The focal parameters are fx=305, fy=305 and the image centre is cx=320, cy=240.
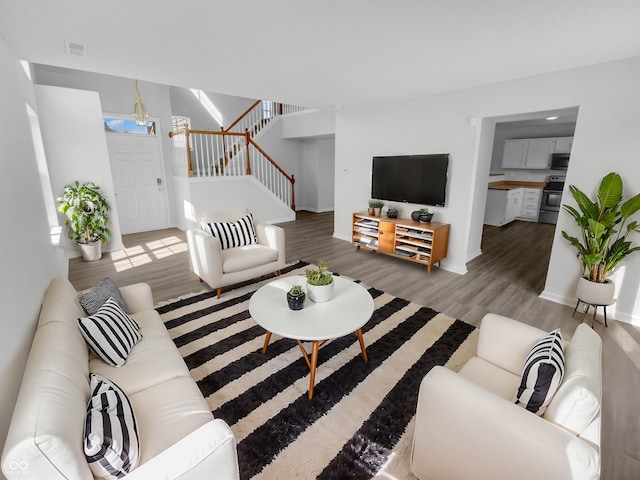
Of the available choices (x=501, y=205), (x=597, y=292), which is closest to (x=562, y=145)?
(x=501, y=205)

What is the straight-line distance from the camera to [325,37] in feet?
7.38

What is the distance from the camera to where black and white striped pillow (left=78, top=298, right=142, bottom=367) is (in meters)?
1.65

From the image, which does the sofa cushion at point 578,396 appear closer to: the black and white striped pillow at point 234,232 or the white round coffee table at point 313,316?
the white round coffee table at point 313,316

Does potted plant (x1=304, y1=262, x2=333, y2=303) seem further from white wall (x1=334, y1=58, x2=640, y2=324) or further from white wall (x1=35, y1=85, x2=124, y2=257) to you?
white wall (x1=35, y1=85, x2=124, y2=257)

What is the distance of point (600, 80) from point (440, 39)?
174 centimetres

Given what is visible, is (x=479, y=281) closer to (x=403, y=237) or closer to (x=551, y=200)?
(x=403, y=237)

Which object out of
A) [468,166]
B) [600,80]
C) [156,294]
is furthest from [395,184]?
[156,294]

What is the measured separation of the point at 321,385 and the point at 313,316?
463 mm

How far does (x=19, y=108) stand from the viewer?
2338mm

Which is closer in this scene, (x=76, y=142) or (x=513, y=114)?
(x=513, y=114)

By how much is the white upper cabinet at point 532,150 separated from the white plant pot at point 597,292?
5096 millimetres

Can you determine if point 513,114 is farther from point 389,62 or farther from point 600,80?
point 389,62

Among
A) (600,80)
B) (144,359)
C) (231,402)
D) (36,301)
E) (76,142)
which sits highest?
(600,80)

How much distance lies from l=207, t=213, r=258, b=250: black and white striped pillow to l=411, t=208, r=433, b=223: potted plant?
7.44 feet
